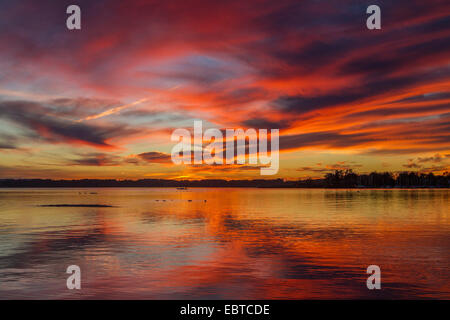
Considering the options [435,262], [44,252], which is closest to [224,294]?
[435,262]

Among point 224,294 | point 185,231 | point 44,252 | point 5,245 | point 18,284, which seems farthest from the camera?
point 185,231

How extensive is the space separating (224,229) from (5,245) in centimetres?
2627

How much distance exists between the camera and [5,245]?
40.8 metres

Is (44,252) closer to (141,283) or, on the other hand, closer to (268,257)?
(141,283)

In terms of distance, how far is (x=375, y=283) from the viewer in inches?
989

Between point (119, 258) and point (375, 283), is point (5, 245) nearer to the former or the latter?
point (119, 258)

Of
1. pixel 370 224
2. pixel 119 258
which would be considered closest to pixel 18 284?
pixel 119 258

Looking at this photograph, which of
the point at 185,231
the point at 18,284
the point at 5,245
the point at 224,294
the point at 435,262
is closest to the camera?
the point at 224,294

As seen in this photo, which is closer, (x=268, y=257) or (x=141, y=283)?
(x=141, y=283)

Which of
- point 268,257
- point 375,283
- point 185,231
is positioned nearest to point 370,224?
point 185,231
